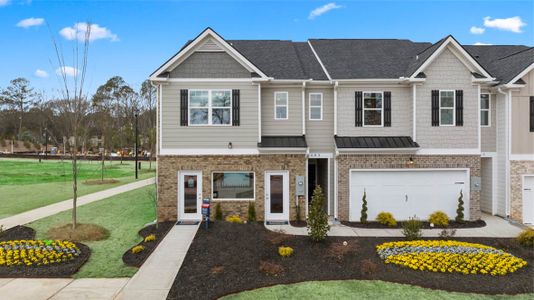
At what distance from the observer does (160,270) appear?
823cm

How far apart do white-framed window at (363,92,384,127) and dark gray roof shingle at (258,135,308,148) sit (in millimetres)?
3167

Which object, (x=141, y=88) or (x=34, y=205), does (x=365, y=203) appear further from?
(x=141, y=88)

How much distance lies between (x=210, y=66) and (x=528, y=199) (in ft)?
52.8

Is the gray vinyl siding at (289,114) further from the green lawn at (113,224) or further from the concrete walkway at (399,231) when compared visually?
the green lawn at (113,224)

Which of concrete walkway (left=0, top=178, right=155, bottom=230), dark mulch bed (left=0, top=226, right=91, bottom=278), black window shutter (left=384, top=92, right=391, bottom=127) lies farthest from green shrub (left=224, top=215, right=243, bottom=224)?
concrete walkway (left=0, top=178, right=155, bottom=230)

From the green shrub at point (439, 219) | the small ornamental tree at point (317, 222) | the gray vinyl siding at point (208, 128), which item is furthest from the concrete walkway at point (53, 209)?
the green shrub at point (439, 219)

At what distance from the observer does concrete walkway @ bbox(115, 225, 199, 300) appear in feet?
23.2

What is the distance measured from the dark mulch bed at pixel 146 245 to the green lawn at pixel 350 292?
358 centimetres

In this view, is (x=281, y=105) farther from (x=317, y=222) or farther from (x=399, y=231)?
(x=399, y=231)

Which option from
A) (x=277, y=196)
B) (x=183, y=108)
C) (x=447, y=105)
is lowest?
(x=277, y=196)

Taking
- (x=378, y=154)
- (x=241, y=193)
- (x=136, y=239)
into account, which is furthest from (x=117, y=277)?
(x=378, y=154)

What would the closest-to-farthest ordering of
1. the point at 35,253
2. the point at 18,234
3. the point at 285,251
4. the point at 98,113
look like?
the point at 35,253 < the point at 285,251 < the point at 18,234 < the point at 98,113

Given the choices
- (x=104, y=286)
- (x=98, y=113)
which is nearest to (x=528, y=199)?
(x=104, y=286)

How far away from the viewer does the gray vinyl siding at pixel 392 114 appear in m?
13.8
